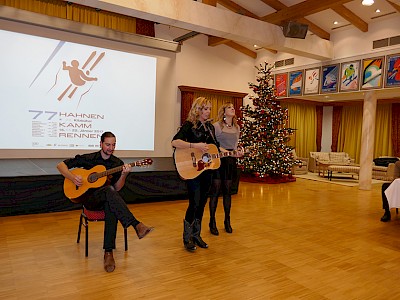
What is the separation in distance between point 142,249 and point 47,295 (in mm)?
1101

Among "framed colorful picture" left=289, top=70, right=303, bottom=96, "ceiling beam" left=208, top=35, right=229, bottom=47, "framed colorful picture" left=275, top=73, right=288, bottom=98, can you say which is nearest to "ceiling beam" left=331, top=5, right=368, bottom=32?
"framed colorful picture" left=289, top=70, right=303, bottom=96

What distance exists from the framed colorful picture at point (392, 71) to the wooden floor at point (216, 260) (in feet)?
12.0

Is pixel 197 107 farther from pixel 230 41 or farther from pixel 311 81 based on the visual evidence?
pixel 230 41

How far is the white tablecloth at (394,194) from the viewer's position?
4.42m

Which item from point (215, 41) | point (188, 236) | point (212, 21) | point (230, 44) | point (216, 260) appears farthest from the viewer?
point (230, 44)

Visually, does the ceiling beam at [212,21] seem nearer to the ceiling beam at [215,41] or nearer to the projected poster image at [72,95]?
the projected poster image at [72,95]

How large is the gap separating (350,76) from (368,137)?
1.50 metres

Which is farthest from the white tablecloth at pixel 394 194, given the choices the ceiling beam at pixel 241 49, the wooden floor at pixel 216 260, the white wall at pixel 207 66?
the ceiling beam at pixel 241 49

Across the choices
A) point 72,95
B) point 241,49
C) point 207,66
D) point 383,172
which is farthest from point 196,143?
point 383,172

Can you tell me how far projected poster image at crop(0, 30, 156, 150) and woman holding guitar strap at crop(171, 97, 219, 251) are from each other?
3.93 meters

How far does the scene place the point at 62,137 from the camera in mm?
6301

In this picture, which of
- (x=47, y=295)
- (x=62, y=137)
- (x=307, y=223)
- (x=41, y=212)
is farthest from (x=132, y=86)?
(x=47, y=295)

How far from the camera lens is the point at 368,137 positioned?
7.91 meters

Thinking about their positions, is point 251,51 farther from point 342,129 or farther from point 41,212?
point 41,212
